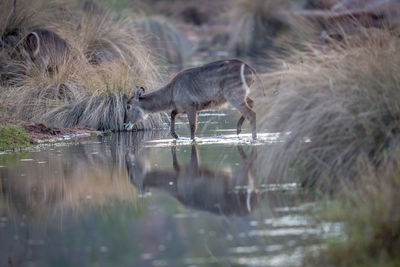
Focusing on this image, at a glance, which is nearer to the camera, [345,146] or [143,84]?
[345,146]

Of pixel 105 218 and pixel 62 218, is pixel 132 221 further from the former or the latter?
pixel 62 218

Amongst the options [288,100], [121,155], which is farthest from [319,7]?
[288,100]

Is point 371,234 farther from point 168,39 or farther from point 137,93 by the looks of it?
point 168,39

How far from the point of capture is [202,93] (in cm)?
1253

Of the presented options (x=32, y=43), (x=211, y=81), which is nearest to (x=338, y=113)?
(x=211, y=81)

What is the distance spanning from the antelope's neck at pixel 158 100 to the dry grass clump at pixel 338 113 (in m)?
5.18

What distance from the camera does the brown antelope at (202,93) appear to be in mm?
12211

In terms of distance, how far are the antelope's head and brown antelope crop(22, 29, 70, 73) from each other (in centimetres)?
281

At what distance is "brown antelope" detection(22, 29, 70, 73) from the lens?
1590 cm

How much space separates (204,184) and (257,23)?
23339mm

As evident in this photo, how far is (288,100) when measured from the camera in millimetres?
7984

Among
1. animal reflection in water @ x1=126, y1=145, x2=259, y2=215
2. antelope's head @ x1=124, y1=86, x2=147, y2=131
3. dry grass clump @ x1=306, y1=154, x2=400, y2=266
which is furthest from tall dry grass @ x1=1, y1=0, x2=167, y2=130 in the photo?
dry grass clump @ x1=306, y1=154, x2=400, y2=266

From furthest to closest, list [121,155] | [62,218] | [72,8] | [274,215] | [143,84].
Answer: [72,8], [143,84], [121,155], [62,218], [274,215]

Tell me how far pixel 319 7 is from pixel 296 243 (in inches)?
A: 1054
